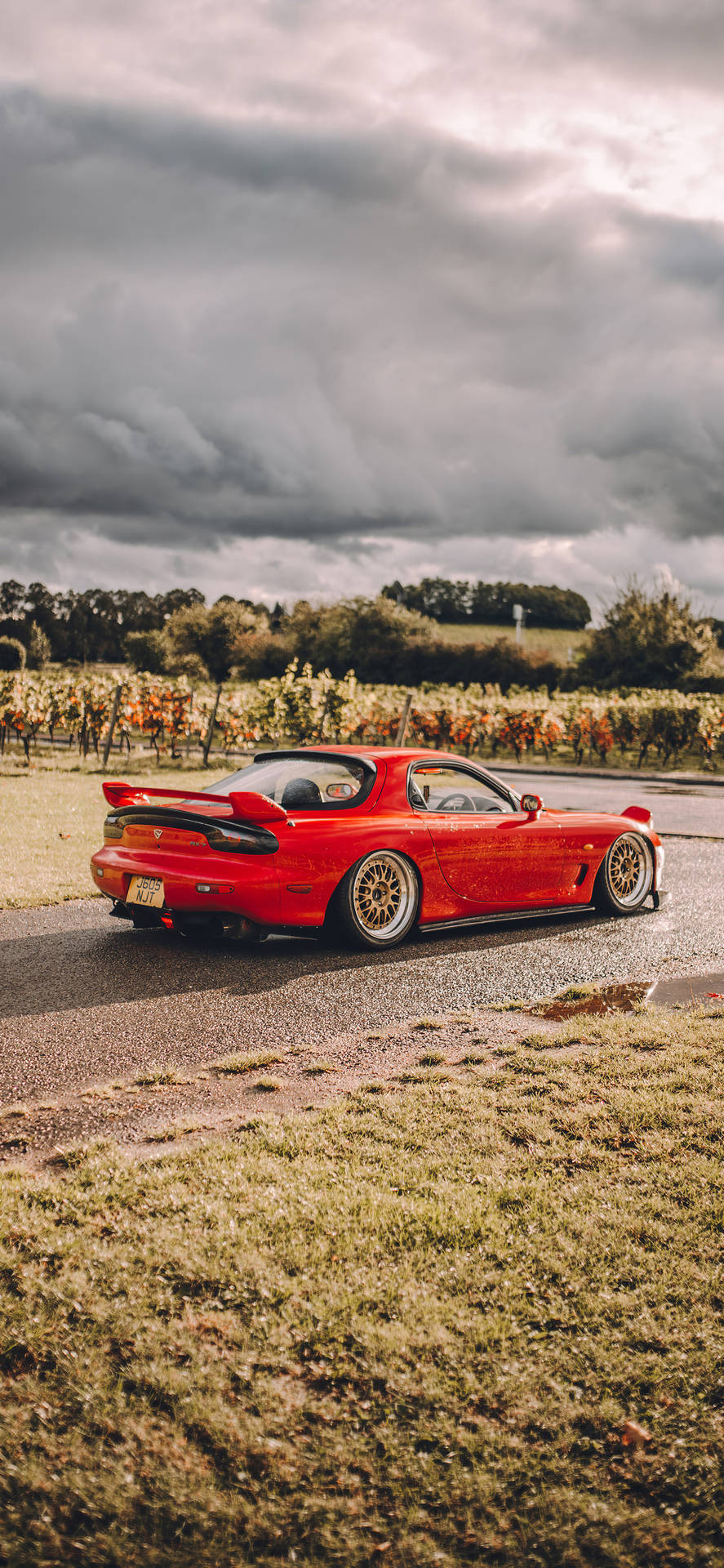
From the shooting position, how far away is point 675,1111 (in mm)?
3951

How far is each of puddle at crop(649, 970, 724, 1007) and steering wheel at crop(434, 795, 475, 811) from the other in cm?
189

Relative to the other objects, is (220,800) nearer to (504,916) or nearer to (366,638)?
(504,916)

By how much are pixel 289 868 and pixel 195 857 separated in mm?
561

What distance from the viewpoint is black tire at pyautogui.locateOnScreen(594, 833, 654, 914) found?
821 centimetres

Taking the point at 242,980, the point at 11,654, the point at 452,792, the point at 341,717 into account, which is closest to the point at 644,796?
the point at 341,717

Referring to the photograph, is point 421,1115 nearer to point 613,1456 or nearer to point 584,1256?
point 584,1256

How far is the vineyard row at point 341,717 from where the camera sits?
2395 cm

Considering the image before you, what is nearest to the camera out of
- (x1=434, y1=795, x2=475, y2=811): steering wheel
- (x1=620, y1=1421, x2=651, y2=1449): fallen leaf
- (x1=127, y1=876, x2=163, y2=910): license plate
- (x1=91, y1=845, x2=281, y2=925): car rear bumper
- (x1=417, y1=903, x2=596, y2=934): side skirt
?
(x1=620, y1=1421, x2=651, y2=1449): fallen leaf

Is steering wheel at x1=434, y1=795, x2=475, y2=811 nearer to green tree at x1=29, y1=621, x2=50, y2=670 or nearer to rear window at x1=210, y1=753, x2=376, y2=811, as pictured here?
rear window at x1=210, y1=753, x2=376, y2=811

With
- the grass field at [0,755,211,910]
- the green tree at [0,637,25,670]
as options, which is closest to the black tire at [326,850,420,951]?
the grass field at [0,755,211,910]

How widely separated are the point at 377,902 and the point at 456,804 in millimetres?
1020

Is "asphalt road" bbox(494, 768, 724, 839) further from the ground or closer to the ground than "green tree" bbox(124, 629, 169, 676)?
closer to the ground

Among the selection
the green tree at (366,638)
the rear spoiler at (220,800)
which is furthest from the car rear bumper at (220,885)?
the green tree at (366,638)

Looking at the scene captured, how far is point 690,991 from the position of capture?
5.92 metres
